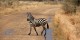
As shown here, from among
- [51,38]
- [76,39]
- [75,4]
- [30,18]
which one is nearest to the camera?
[76,39]

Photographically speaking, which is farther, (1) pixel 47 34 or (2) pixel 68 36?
(1) pixel 47 34

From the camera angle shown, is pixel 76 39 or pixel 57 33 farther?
pixel 57 33

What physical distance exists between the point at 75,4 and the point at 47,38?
53.9ft

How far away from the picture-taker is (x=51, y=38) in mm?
18203

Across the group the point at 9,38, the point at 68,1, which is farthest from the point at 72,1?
the point at 9,38

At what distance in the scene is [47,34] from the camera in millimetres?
19734

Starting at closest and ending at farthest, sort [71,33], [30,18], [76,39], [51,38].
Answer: [76,39]
[71,33]
[51,38]
[30,18]

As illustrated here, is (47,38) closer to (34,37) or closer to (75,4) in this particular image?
(34,37)

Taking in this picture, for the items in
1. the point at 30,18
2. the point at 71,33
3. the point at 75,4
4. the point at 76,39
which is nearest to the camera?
the point at 76,39

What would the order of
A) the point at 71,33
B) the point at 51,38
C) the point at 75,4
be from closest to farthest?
the point at 71,33 < the point at 51,38 < the point at 75,4

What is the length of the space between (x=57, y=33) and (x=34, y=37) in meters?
1.39

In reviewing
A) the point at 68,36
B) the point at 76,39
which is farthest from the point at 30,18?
the point at 76,39

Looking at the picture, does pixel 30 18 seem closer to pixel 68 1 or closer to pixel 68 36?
pixel 68 36

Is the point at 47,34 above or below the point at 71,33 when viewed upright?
below
